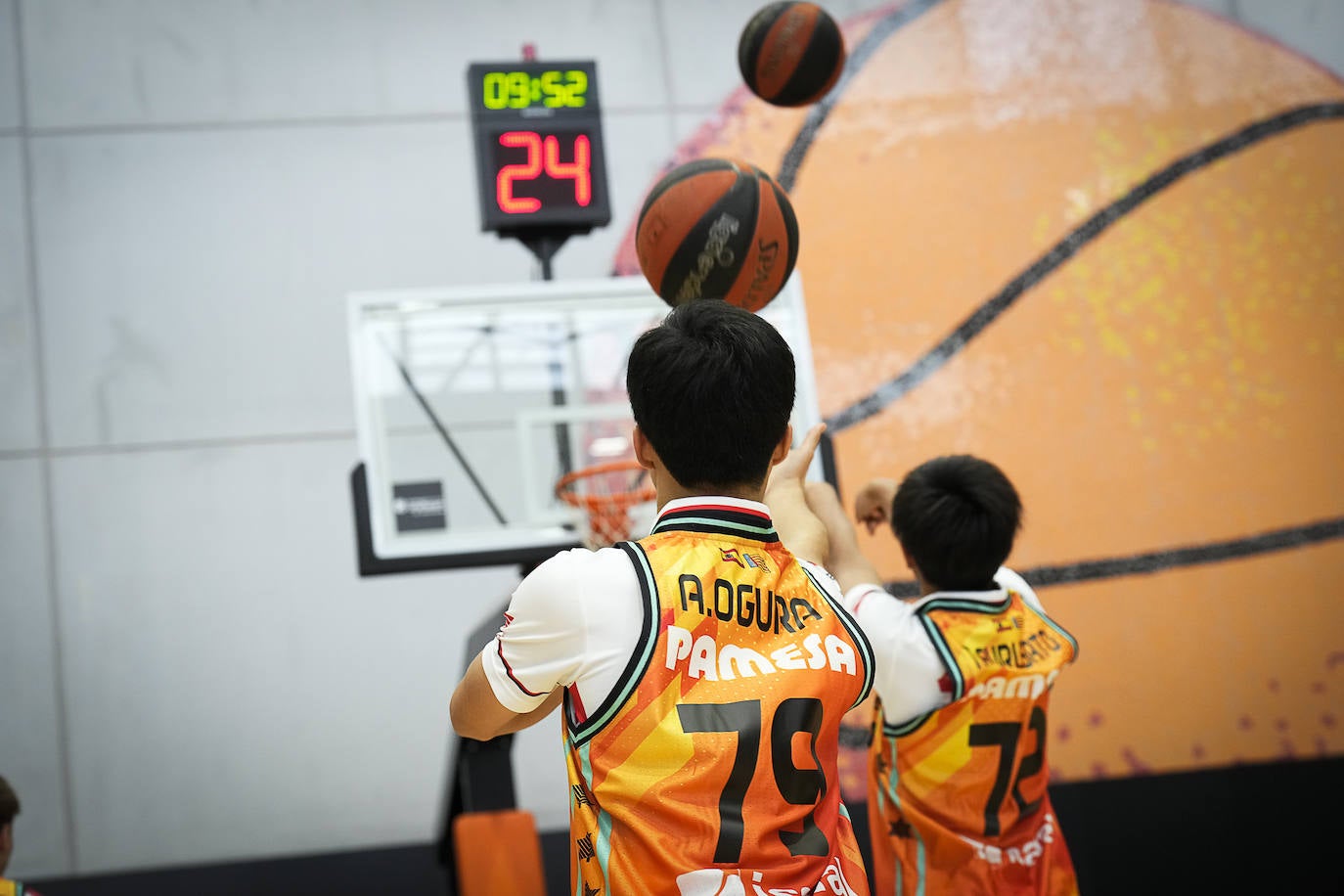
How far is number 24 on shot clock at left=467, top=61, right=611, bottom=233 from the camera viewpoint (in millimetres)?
3539

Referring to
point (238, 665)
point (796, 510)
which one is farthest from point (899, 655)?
point (238, 665)

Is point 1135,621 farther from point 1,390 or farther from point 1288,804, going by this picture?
point 1,390

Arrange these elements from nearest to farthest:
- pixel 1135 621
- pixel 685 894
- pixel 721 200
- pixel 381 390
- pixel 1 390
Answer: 1. pixel 685 894
2. pixel 721 200
3. pixel 381 390
4. pixel 1 390
5. pixel 1135 621

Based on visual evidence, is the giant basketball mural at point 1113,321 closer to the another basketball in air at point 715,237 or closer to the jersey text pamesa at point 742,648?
the another basketball in air at point 715,237

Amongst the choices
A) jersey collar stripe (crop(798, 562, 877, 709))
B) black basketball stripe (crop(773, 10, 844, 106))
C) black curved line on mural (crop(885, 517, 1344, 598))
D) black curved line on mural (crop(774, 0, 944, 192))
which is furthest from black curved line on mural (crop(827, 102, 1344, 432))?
jersey collar stripe (crop(798, 562, 877, 709))

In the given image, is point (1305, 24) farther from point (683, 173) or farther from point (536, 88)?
point (683, 173)

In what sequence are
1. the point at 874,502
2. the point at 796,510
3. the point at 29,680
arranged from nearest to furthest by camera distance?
the point at 796,510, the point at 874,502, the point at 29,680

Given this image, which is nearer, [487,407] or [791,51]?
[791,51]

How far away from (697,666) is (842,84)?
424 cm

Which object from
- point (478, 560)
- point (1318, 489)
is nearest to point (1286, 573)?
point (1318, 489)

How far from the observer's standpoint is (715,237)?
2.16 metres

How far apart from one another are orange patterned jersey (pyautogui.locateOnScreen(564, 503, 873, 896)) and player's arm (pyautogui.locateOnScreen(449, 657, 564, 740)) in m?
0.05

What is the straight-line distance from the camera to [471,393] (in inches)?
136

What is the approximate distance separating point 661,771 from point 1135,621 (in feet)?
13.6
